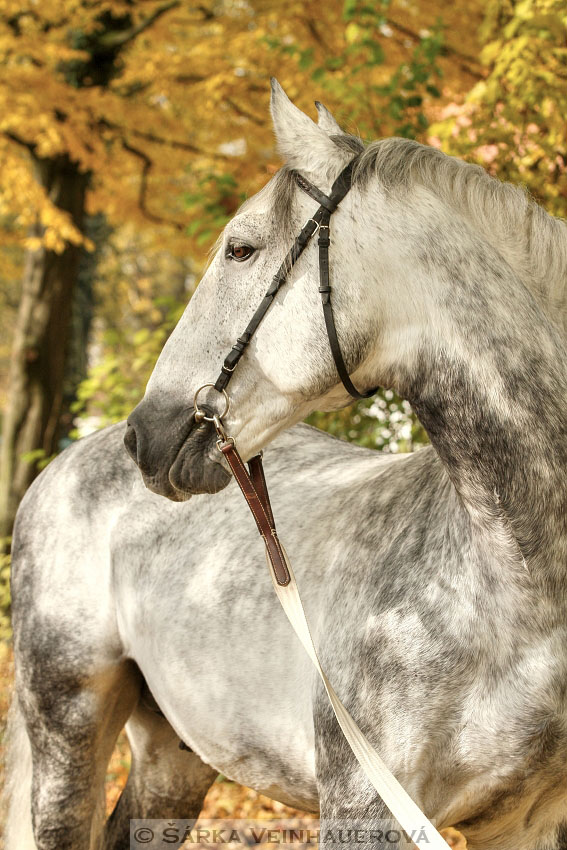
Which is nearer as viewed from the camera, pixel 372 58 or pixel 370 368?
pixel 370 368

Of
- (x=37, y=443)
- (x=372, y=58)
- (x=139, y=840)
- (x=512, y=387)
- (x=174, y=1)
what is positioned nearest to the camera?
(x=512, y=387)

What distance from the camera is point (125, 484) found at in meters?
3.04

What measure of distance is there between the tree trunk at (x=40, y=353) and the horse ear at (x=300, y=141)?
6.78 metres

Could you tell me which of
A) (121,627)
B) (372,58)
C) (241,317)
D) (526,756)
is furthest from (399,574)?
(372,58)

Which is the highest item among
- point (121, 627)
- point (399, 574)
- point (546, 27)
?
point (546, 27)

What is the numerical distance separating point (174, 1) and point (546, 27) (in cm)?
513

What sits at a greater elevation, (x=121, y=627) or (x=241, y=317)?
(x=241, y=317)

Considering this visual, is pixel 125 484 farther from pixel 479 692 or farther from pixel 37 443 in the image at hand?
pixel 37 443

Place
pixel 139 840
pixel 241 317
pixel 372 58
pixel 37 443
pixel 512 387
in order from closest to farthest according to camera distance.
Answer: pixel 512 387, pixel 241 317, pixel 139 840, pixel 372 58, pixel 37 443

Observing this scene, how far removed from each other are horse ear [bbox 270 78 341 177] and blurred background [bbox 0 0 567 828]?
40 centimetres

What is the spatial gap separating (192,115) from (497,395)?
23.5 ft

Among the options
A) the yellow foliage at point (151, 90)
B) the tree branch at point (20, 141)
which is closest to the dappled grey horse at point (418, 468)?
the yellow foliage at point (151, 90)

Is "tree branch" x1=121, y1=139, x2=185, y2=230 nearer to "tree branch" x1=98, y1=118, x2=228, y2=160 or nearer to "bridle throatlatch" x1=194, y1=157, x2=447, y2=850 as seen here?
"tree branch" x1=98, y1=118, x2=228, y2=160

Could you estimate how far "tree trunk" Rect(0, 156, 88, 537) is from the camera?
27.5ft
